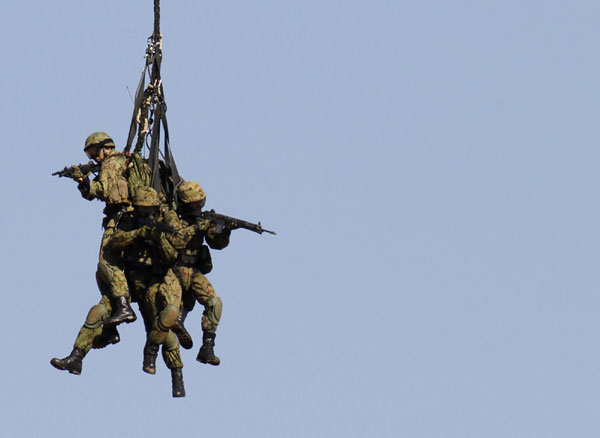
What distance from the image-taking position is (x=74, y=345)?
206 ft

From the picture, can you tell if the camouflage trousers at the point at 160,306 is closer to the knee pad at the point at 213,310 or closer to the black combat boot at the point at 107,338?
the black combat boot at the point at 107,338

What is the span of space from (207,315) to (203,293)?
1.39 feet

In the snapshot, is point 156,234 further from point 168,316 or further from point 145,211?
point 168,316

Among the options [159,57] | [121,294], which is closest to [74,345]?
[121,294]

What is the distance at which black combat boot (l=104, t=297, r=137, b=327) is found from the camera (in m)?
62.8

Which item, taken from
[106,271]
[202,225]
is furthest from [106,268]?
[202,225]

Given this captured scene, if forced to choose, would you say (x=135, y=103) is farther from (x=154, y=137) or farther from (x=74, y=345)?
(x=74, y=345)

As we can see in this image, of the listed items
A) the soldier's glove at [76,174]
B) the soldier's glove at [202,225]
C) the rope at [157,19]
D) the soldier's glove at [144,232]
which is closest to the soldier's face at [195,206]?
the soldier's glove at [202,225]

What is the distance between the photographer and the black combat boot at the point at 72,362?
62.6m

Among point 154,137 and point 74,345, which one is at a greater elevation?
point 154,137

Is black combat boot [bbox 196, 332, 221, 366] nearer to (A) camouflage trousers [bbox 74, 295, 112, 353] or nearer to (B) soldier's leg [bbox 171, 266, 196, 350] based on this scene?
(B) soldier's leg [bbox 171, 266, 196, 350]

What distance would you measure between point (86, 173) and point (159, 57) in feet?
9.17

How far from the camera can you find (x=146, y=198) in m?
62.6

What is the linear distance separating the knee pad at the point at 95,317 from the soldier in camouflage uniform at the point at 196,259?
142cm
